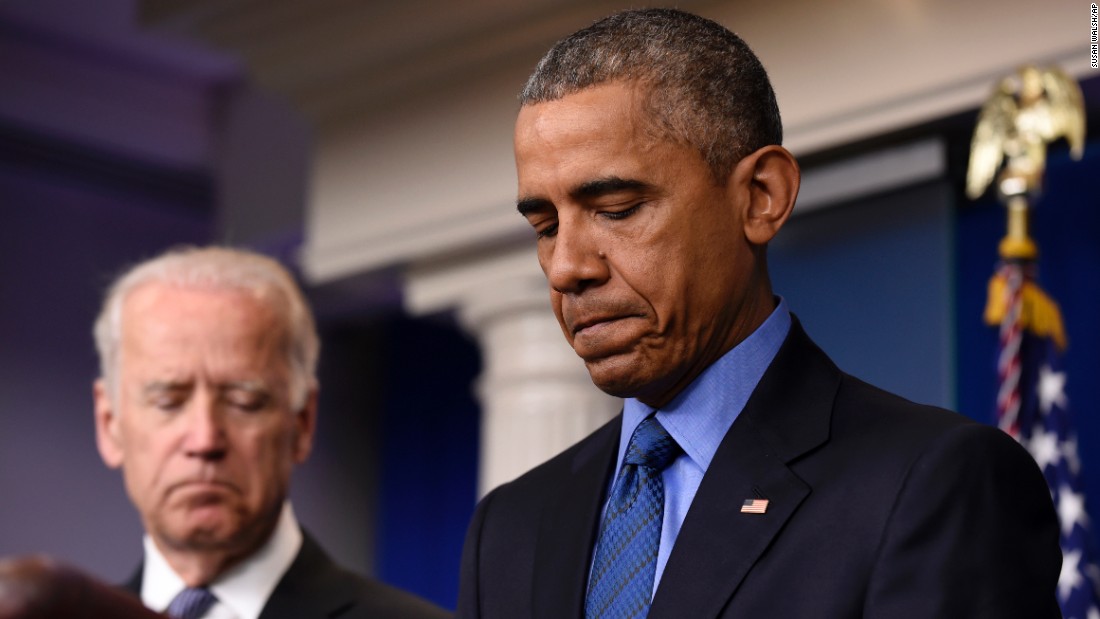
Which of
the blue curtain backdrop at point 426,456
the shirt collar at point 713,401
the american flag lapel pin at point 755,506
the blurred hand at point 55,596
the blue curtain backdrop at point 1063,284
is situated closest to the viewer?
the blurred hand at point 55,596

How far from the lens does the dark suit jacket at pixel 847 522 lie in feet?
4.47

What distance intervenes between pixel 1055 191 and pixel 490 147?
2.26 metres

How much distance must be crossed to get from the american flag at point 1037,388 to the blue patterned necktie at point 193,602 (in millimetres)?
2472

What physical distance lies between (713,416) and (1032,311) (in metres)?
3.04

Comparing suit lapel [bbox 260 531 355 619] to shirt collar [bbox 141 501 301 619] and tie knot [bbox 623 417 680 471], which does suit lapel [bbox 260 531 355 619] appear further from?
tie knot [bbox 623 417 680 471]

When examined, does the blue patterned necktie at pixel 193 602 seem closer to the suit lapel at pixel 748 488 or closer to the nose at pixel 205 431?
the nose at pixel 205 431

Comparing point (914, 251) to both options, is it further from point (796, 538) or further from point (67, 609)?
point (67, 609)

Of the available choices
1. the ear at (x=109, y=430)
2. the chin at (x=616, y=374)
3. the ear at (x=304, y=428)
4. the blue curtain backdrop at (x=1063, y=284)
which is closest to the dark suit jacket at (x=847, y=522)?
the chin at (x=616, y=374)

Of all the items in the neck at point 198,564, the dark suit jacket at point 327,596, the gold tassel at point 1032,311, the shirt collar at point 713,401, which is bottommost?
the dark suit jacket at point 327,596

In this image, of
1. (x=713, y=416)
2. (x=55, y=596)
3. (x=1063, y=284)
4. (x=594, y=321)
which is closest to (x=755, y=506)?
(x=713, y=416)

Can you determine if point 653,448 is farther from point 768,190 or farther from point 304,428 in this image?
point 304,428

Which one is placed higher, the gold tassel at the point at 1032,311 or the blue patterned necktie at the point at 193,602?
the gold tassel at the point at 1032,311

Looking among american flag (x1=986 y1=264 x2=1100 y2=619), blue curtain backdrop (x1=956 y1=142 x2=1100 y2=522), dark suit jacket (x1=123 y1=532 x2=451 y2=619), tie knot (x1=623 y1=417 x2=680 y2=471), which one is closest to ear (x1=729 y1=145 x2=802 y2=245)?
tie knot (x1=623 y1=417 x2=680 y2=471)

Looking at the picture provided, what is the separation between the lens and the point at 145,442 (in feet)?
9.27
